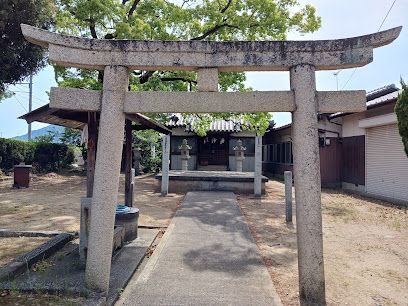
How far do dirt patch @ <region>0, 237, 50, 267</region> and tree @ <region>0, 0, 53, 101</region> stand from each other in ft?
35.1

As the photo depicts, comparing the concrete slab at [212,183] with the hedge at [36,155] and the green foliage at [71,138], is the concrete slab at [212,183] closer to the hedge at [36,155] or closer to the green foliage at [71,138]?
the hedge at [36,155]

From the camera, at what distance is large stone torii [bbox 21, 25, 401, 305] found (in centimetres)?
424

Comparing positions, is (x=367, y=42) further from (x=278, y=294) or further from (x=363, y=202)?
(x=363, y=202)

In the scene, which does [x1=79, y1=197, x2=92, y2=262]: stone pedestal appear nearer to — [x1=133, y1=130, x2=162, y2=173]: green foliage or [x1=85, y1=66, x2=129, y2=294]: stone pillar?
[x1=85, y1=66, x2=129, y2=294]: stone pillar

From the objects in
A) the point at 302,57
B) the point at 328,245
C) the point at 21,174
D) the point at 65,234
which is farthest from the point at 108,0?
the point at 328,245

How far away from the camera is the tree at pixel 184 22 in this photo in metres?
13.5

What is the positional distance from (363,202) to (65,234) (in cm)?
1163

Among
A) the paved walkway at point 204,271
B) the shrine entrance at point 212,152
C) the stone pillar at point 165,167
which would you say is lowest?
the paved walkway at point 204,271

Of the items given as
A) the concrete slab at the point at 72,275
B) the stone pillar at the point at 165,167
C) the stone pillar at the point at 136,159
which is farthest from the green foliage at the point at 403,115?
the stone pillar at the point at 136,159

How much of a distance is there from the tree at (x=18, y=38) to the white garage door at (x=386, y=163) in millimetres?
16449

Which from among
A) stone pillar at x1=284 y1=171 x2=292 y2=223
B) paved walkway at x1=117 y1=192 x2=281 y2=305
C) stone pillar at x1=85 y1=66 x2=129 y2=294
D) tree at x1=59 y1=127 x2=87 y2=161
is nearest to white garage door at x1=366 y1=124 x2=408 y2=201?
stone pillar at x1=284 y1=171 x2=292 y2=223

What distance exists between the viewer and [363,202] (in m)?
13.2

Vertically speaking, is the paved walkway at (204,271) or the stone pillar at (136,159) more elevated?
the stone pillar at (136,159)

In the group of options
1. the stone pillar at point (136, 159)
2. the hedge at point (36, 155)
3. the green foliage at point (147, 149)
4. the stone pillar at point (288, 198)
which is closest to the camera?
the stone pillar at point (288, 198)
